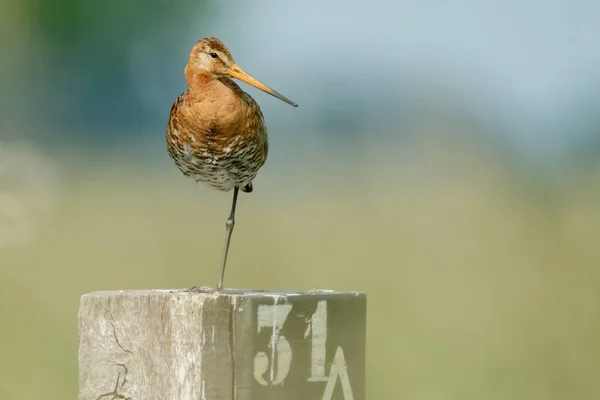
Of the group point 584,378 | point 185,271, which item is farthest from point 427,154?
point 584,378

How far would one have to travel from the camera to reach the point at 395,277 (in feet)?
31.1

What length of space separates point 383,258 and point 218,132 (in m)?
4.16

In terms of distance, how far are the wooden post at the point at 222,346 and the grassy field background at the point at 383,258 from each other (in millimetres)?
3877

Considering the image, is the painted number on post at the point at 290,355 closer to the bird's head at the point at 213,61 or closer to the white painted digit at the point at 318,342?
the white painted digit at the point at 318,342

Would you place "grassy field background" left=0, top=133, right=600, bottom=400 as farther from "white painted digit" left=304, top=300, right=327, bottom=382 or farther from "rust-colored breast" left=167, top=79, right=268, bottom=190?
"white painted digit" left=304, top=300, right=327, bottom=382

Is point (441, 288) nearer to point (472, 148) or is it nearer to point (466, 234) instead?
point (466, 234)

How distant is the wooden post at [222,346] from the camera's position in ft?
12.8

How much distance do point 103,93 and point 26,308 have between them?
10915 mm

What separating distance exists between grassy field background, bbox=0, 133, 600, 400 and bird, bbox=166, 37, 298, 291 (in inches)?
109

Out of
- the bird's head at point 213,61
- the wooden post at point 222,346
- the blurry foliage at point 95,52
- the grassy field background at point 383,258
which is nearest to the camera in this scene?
the wooden post at point 222,346

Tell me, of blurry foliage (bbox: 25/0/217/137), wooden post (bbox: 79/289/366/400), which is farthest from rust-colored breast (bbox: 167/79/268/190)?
blurry foliage (bbox: 25/0/217/137)

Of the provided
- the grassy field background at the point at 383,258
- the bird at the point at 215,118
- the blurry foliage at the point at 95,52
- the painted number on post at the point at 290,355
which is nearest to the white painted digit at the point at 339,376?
the painted number on post at the point at 290,355

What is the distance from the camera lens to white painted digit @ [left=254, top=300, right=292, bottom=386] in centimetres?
397

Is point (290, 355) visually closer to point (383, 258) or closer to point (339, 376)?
point (339, 376)
